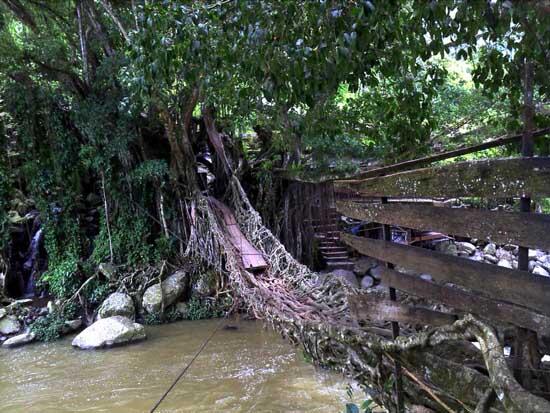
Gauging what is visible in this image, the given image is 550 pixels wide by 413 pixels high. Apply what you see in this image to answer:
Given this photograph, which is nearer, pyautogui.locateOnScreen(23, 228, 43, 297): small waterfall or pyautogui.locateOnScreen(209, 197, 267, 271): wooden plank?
pyautogui.locateOnScreen(209, 197, 267, 271): wooden plank

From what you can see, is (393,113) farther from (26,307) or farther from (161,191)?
(26,307)

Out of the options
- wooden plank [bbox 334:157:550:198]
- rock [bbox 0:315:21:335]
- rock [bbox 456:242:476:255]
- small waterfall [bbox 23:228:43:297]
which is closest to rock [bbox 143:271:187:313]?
rock [bbox 0:315:21:335]

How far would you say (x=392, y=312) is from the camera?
6.96ft

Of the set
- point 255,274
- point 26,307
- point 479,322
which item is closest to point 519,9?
point 479,322

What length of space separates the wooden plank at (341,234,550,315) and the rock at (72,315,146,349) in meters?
4.86

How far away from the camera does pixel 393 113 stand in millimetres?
3594

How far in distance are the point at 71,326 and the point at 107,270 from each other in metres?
1.04

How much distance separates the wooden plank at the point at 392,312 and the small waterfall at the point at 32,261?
715 cm

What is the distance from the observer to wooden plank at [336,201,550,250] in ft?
4.54

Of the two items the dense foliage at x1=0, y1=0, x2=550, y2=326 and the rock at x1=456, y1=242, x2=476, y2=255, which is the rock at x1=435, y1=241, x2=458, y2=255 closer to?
the rock at x1=456, y1=242, x2=476, y2=255

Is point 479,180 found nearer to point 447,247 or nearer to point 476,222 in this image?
point 476,222

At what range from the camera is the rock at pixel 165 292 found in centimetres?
710

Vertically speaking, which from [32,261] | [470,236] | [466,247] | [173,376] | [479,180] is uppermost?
[479,180]

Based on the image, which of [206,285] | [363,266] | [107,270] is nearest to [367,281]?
[363,266]
